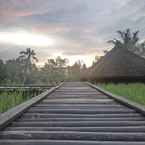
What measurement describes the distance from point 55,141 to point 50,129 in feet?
1.35

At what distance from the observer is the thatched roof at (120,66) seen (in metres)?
21.8

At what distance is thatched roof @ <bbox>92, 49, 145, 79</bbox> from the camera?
21766mm

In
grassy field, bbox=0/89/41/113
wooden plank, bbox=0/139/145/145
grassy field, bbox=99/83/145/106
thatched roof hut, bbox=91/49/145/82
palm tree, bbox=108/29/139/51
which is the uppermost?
palm tree, bbox=108/29/139/51

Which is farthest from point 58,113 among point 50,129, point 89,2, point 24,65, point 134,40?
point 24,65

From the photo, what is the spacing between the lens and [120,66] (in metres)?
22.5

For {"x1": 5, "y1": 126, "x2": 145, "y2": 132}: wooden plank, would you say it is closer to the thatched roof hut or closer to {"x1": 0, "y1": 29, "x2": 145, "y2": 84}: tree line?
the thatched roof hut

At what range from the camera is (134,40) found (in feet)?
165

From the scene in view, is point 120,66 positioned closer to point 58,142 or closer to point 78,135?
point 78,135

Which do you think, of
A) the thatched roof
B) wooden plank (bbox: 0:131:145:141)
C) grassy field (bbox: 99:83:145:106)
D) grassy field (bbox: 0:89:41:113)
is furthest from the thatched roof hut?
wooden plank (bbox: 0:131:145:141)

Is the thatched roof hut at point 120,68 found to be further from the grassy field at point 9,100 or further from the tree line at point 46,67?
the tree line at point 46,67

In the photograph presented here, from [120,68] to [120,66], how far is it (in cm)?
26

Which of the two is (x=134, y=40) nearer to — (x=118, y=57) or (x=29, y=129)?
(x=118, y=57)

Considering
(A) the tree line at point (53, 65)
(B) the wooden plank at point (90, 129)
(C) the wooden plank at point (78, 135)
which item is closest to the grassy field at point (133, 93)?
(B) the wooden plank at point (90, 129)

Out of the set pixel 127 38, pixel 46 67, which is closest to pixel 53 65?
pixel 46 67
